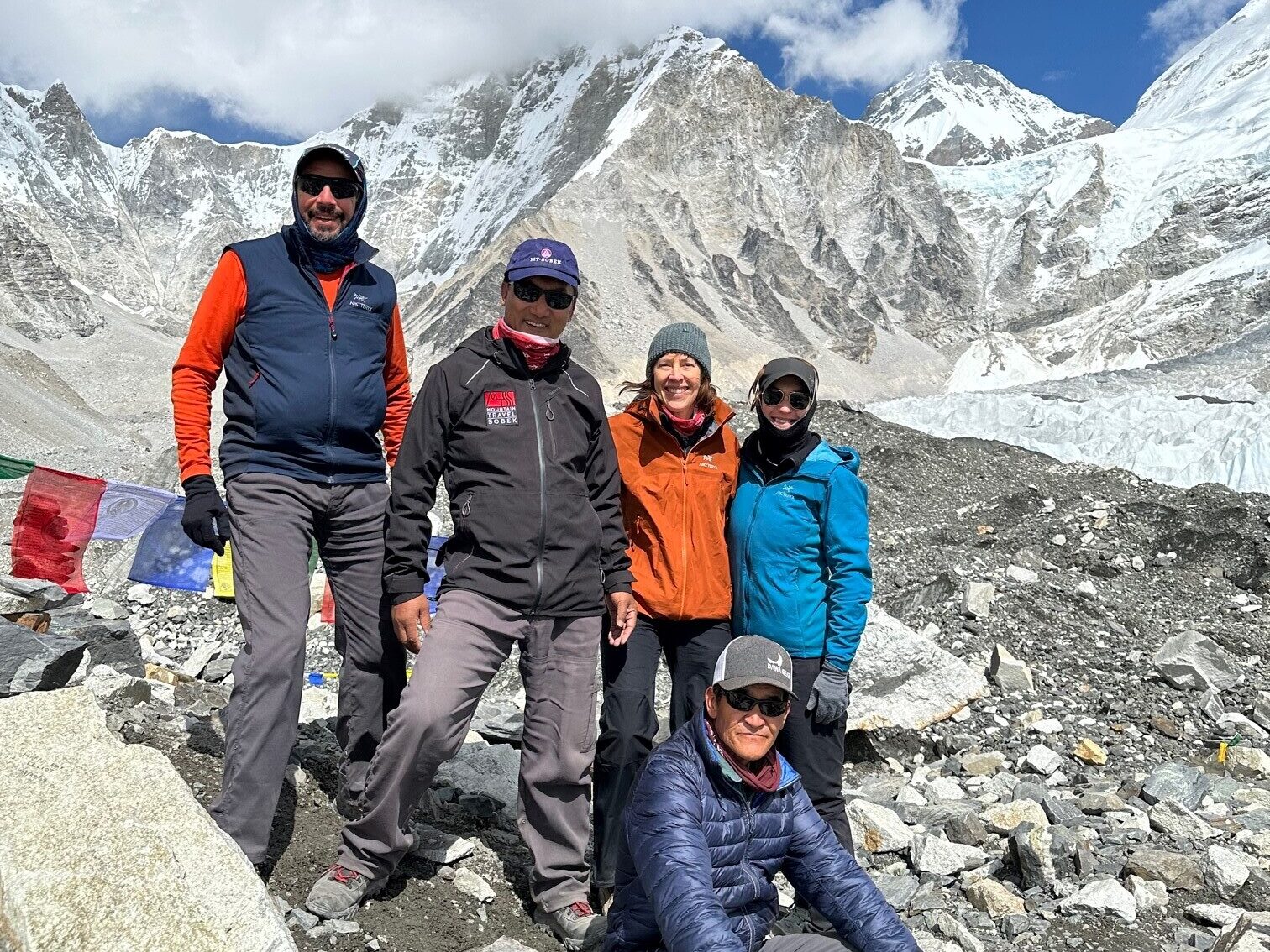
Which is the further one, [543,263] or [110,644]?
[110,644]

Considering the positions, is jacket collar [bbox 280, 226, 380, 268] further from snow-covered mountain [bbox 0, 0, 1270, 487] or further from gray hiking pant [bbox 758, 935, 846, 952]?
snow-covered mountain [bbox 0, 0, 1270, 487]

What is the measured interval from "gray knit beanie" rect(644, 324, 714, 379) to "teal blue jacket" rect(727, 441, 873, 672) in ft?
1.84

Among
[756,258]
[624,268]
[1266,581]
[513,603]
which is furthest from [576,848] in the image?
[756,258]

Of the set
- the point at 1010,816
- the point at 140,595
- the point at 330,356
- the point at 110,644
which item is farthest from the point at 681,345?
the point at 140,595

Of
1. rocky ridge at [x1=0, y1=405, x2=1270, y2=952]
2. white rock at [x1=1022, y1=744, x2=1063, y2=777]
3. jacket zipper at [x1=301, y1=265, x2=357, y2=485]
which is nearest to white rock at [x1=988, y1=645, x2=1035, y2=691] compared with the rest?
rocky ridge at [x1=0, y1=405, x2=1270, y2=952]

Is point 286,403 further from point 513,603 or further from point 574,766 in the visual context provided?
point 574,766

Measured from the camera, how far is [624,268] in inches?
3305

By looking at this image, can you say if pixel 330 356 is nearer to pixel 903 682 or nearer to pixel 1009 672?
pixel 903 682

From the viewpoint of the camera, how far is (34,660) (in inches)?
180

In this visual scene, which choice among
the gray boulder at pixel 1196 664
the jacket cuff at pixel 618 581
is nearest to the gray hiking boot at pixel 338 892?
the jacket cuff at pixel 618 581

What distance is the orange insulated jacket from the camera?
375 centimetres

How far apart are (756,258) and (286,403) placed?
3777 inches

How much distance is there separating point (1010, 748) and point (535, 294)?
191 inches

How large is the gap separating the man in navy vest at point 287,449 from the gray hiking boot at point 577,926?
1043mm
